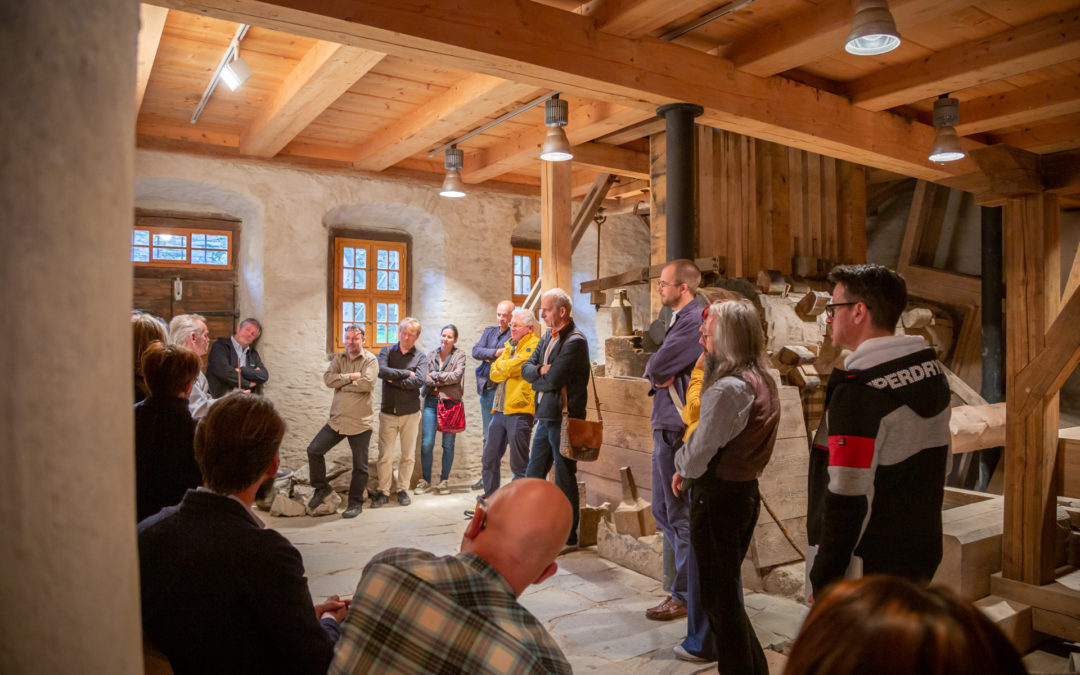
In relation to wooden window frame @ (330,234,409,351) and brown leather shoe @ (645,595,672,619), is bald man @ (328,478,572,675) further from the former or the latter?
wooden window frame @ (330,234,409,351)

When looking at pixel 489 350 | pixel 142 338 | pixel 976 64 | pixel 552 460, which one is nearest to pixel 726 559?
pixel 552 460

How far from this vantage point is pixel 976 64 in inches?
177

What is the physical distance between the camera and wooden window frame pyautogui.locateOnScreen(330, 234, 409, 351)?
797 centimetres

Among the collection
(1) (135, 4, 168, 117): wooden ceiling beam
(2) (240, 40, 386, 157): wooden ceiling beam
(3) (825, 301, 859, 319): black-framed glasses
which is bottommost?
(3) (825, 301, 859, 319): black-framed glasses

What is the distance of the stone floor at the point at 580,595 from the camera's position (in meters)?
3.39

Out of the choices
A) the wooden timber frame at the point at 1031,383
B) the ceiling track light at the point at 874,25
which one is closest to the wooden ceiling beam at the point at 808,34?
the ceiling track light at the point at 874,25

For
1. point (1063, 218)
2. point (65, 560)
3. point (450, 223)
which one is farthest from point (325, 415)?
point (1063, 218)

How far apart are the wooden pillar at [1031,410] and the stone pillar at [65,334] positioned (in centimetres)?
418

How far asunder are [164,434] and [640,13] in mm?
3052

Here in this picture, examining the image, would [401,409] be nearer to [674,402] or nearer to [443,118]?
[443,118]

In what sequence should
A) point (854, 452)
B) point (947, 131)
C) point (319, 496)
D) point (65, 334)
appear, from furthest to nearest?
point (319, 496), point (947, 131), point (854, 452), point (65, 334)

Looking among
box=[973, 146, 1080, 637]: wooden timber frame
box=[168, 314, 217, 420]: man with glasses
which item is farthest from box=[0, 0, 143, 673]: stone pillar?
box=[973, 146, 1080, 637]: wooden timber frame

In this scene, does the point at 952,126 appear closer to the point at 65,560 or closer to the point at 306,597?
Result: the point at 306,597

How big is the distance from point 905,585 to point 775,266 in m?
5.61
